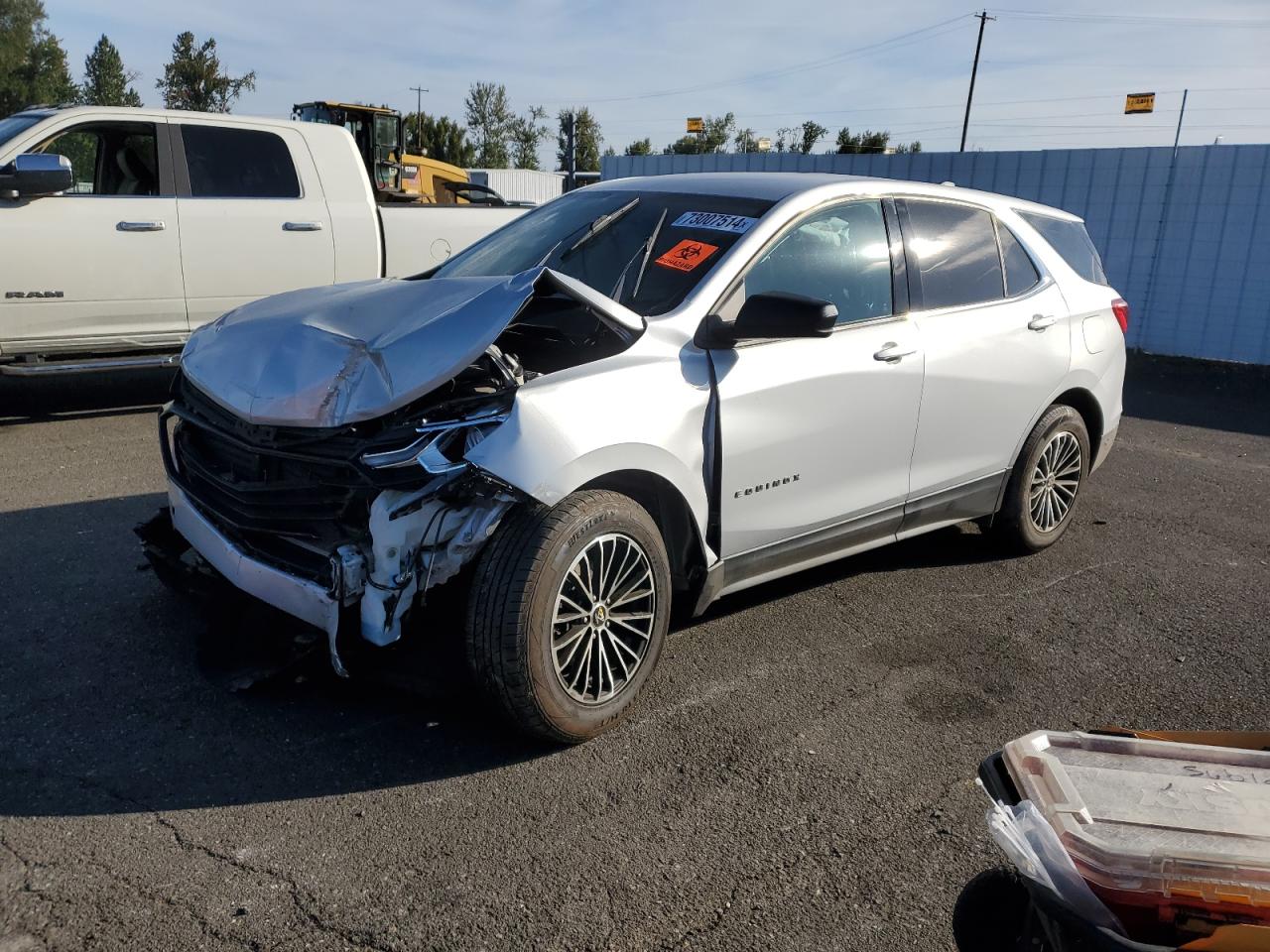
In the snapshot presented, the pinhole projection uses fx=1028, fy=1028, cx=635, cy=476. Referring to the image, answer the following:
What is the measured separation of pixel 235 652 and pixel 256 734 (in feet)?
1.45

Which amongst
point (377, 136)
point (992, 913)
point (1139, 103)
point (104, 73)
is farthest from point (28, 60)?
point (992, 913)

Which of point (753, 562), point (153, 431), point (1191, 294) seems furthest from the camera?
point (1191, 294)

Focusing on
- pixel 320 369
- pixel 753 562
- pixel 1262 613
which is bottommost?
pixel 1262 613

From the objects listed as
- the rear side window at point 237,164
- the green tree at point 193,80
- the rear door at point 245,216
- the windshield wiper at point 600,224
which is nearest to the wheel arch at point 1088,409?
the windshield wiper at point 600,224

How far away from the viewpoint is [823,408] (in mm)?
4012

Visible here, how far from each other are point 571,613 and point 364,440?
2.76 ft

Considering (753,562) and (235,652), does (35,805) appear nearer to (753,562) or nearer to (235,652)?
(235,652)

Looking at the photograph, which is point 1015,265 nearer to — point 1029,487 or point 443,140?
point 1029,487

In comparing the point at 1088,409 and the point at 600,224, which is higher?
the point at 600,224

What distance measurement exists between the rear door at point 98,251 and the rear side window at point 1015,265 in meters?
5.66

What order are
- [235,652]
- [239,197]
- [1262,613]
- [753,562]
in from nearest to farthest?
[235,652]
[753,562]
[1262,613]
[239,197]

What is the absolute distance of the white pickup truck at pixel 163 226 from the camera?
6953 millimetres

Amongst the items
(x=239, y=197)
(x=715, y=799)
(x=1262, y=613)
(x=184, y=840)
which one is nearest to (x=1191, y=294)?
(x=1262, y=613)

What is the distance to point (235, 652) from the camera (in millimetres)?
3688
